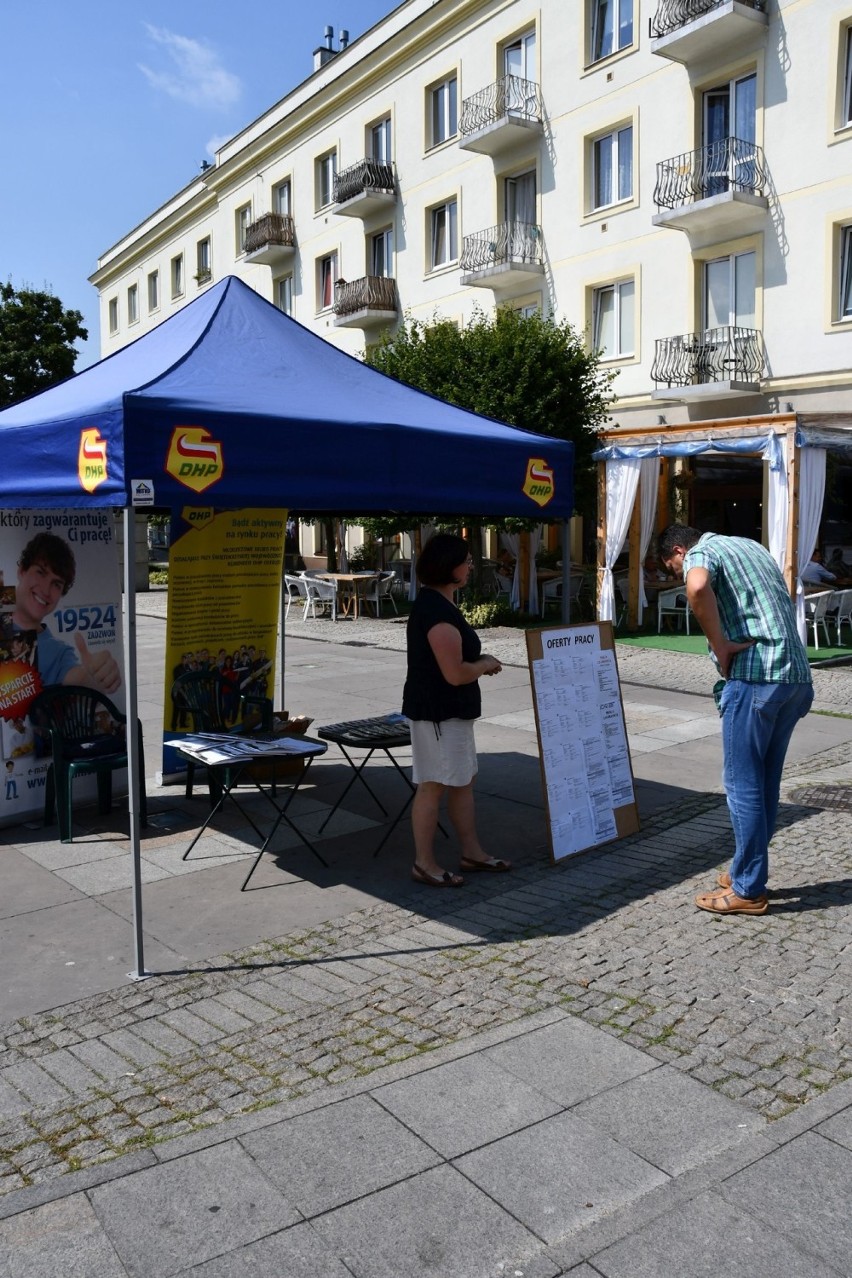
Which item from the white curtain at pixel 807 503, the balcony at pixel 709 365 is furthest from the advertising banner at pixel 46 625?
the balcony at pixel 709 365

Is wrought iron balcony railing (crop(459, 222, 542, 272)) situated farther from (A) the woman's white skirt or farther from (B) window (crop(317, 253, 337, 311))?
(A) the woman's white skirt

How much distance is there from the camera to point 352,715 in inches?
420

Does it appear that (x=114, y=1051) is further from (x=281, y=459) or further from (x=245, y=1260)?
(x=281, y=459)

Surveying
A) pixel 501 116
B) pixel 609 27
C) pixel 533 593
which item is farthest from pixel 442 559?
pixel 501 116

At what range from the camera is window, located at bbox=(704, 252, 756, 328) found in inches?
765

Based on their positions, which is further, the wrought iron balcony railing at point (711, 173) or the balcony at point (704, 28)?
the wrought iron balcony railing at point (711, 173)

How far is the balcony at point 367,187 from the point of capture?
27453mm

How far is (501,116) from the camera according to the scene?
23281 millimetres

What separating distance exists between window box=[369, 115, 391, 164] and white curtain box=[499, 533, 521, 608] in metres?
12.0

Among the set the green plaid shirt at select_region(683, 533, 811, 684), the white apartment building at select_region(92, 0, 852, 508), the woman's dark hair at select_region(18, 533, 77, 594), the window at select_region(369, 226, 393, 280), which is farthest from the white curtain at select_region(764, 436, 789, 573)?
the window at select_region(369, 226, 393, 280)

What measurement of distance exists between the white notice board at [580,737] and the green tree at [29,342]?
1456 inches

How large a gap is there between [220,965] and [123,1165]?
148cm

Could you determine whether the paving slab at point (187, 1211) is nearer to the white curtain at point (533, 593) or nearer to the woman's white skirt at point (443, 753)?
the woman's white skirt at point (443, 753)

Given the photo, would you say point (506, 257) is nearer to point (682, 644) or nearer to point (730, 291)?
point (730, 291)
